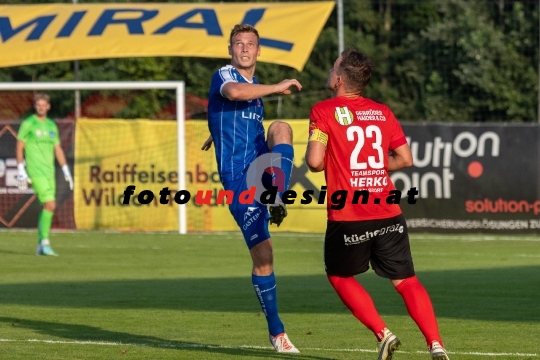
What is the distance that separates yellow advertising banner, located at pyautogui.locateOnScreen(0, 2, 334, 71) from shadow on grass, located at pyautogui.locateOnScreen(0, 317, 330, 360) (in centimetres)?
1482

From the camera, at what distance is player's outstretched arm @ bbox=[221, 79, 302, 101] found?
7859mm

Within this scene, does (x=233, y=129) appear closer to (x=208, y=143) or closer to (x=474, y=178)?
(x=208, y=143)

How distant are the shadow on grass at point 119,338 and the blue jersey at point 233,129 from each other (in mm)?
1229

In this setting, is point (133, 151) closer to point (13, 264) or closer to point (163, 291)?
point (13, 264)

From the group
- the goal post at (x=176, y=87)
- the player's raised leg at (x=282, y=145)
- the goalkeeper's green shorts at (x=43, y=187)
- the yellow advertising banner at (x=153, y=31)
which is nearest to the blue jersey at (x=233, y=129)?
the player's raised leg at (x=282, y=145)

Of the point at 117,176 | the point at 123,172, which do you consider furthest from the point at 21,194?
the point at 123,172

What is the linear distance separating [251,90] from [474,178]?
13.6 m

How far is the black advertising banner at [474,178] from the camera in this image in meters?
20.8

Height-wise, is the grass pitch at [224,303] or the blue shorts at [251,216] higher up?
the blue shorts at [251,216]

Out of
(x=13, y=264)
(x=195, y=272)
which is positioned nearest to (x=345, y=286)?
(x=195, y=272)

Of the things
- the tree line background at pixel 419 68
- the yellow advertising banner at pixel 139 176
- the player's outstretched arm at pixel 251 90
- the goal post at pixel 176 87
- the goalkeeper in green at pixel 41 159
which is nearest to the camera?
the player's outstretched arm at pixel 251 90

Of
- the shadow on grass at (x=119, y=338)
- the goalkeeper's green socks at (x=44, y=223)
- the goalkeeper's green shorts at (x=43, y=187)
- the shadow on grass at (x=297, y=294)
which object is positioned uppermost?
the goalkeeper's green shorts at (x=43, y=187)

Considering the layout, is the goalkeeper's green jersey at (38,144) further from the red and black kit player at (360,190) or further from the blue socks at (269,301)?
the red and black kit player at (360,190)

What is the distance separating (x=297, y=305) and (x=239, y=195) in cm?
320
